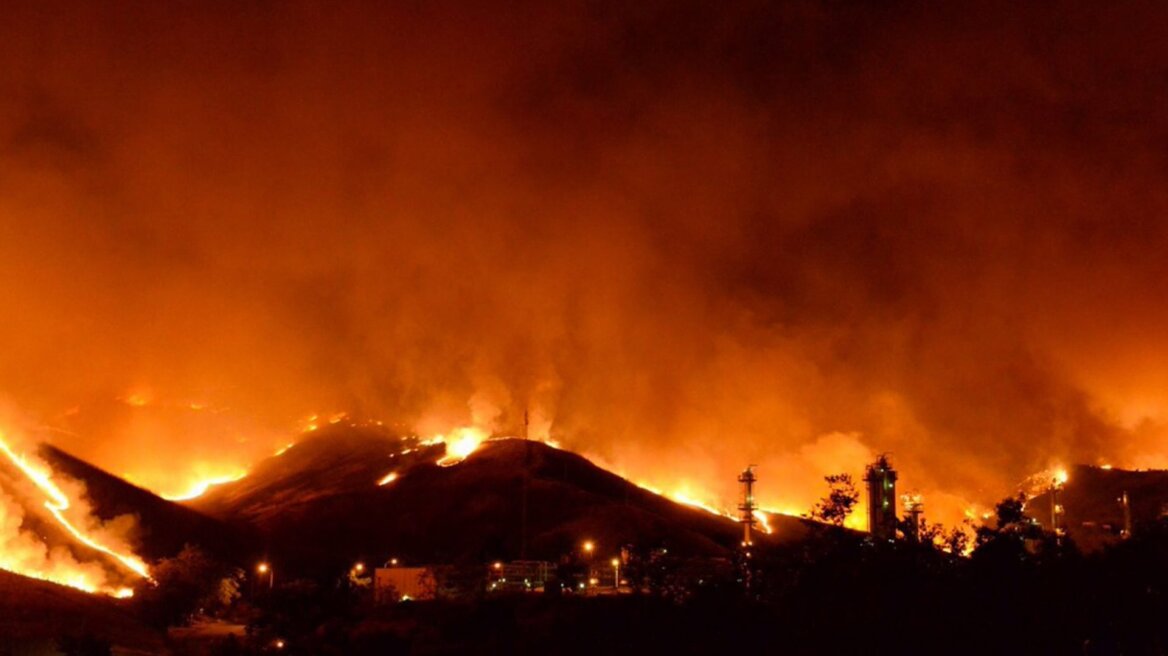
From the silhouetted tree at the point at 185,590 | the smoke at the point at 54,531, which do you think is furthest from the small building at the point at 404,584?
the smoke at the point at 54,531

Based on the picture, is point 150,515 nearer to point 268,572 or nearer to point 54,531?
point 268,572

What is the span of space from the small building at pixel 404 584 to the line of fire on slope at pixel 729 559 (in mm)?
56

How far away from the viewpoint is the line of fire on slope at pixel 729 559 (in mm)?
21125

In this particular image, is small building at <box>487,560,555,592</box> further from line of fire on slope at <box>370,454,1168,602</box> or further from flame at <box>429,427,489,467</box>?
flame at <box>429,427,489,467</box>

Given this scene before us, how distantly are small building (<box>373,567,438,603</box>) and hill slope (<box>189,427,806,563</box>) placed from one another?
461 inches

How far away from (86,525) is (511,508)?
4121cm

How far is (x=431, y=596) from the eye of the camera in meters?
52.9

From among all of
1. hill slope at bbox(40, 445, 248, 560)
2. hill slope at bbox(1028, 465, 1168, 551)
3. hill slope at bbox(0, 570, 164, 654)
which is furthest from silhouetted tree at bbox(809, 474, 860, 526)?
hill slope at bbox(1028, 465, 1168, 551)

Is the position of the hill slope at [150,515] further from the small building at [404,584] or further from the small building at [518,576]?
the small building at [518,576]

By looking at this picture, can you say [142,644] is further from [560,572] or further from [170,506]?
[170,506]

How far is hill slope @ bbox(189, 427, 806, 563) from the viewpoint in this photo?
83.7m

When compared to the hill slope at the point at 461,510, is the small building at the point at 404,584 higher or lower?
lower

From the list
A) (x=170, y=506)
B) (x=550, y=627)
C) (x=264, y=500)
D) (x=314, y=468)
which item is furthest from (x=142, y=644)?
(x=314, y=468)

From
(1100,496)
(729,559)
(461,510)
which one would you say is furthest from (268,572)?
(1100,496)
